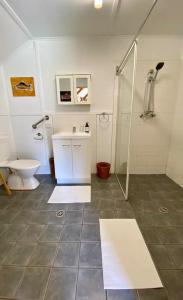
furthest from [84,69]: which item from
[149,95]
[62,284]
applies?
[62,284]

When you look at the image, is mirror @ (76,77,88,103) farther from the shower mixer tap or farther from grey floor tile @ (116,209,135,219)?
grey floor tile @ (116,209,135,219)

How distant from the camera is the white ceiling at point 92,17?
1.67 meters

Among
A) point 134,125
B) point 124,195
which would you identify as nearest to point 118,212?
point 124,195

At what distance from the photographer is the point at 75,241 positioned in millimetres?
1524

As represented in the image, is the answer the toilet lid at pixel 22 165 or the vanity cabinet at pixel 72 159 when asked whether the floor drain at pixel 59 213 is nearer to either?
the vanity cabinet at pixel 72 159

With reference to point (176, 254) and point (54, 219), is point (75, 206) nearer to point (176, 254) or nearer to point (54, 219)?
point (54, 219)

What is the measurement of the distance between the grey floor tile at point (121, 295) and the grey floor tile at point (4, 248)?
0.99 meters

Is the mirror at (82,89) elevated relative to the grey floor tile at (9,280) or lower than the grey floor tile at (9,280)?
elevated

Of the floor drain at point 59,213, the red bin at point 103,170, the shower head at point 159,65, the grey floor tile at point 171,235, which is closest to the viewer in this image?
the grey floor tile at point 171,235

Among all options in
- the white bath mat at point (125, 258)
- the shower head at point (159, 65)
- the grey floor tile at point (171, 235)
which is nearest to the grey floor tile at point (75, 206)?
the white bath mat at point (125, 258)

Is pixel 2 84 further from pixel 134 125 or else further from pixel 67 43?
pixel 134 125

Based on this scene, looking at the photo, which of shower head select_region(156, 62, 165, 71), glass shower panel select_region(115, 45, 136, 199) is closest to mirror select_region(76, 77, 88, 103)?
glass shower panel select_region(115, 45, 136, 199)

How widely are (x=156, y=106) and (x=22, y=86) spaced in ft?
7.92

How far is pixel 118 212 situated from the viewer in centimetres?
193
